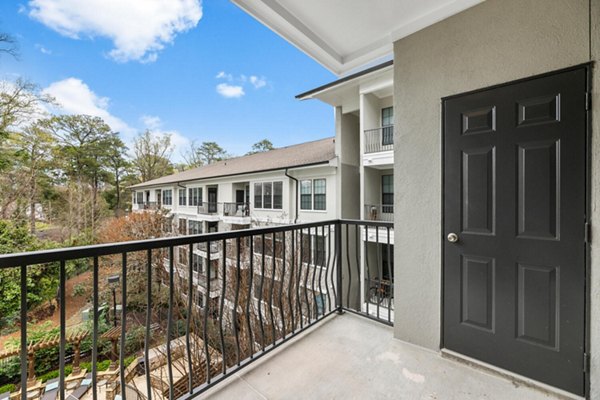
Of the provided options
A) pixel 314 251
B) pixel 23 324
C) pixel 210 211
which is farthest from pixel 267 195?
pixel 23 324

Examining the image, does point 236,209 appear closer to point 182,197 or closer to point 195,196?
point 195,196

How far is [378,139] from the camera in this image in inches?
312

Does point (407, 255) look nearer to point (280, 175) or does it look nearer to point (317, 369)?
point (317, 369)

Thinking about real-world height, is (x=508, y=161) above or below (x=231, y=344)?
above

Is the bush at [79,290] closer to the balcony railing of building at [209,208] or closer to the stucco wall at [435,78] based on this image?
the balcony railing of building at [209,208]

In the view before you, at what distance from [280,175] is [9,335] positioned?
1129 cm

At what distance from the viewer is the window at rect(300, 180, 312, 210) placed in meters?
9.50

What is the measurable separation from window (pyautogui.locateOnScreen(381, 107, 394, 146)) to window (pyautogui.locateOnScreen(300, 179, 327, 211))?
2492 millimetres

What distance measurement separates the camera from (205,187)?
555 inches

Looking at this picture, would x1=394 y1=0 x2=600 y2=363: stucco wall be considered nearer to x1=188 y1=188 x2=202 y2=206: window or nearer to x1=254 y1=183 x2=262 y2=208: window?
x1=254 y1=183 x2=262 y2=208: window

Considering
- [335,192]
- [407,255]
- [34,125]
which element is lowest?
[407,255]

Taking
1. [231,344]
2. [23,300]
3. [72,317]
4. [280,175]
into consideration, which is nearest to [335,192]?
[280,175]

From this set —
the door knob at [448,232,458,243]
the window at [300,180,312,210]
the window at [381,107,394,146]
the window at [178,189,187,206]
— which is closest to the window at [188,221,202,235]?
the window at [178,189,187,206]

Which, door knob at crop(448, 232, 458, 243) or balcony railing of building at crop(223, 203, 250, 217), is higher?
door knob at crop(448, 232, 458, 243)
